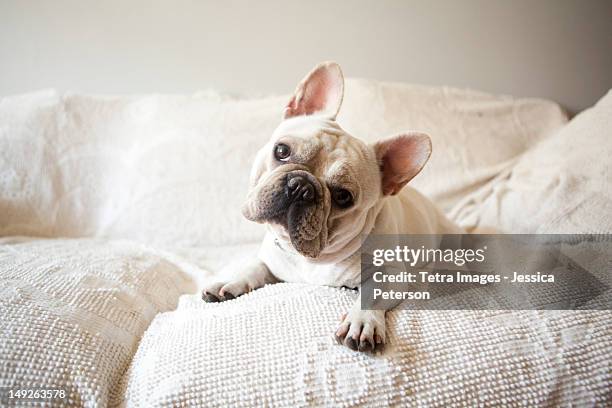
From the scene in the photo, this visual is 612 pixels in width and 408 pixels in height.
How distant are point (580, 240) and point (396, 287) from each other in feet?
1.96

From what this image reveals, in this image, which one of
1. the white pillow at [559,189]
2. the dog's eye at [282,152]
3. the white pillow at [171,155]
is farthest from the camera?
the white pillow at [171,155]

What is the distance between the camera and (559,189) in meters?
1.29

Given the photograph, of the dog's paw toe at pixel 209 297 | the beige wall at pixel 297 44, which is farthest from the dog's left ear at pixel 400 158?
the beige wall at pixel 297 44

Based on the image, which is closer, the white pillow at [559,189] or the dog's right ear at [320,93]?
the dog's right ear at [320,93]

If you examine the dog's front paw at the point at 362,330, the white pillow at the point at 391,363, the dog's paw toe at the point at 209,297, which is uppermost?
the dog's front paw at the point at 362,330

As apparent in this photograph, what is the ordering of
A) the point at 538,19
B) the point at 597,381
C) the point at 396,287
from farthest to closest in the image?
1. the point at 538,19
2. the point at 396,287
3. the point at 597,381

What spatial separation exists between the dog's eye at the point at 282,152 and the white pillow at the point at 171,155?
65cm

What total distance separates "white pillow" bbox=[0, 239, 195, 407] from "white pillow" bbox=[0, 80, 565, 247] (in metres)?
0.26

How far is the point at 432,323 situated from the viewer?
844 mm

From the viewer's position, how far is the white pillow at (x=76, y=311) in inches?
28.6

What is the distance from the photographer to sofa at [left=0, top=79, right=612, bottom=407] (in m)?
0.73

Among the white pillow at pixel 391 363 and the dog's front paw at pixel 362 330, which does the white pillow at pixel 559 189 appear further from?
the dog's front paw at pixel 362 330

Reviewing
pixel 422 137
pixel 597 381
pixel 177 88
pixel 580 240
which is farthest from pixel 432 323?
pixel 177 88

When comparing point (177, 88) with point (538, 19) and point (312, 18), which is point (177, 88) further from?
point (538, 19)
